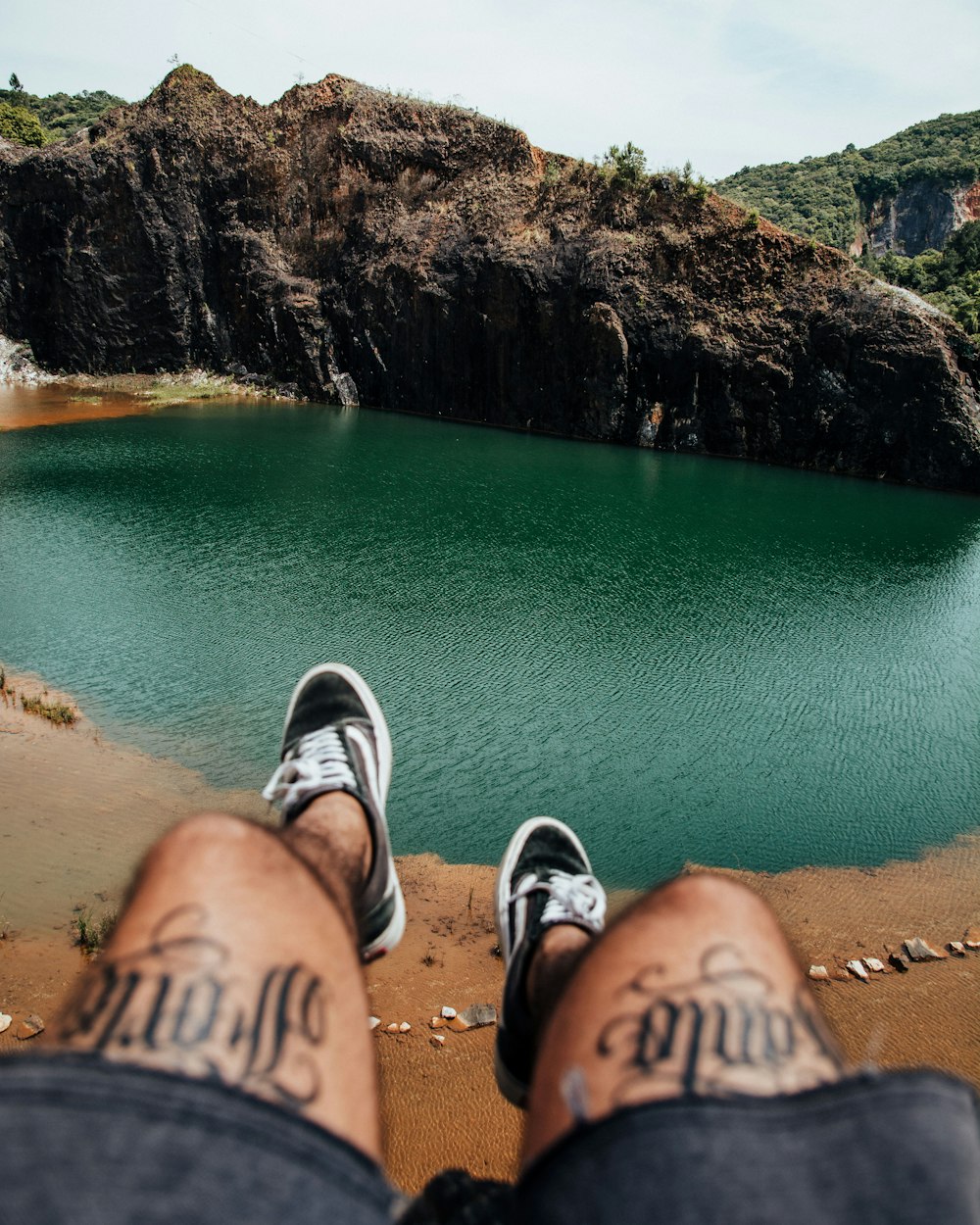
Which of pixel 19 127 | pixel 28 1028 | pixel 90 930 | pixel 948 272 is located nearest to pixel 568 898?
pixel 28 1028

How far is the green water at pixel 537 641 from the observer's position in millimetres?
6809

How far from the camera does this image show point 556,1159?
96 centimetres

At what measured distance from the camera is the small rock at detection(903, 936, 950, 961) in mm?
4652

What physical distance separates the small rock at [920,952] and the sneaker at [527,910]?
10.2 feet

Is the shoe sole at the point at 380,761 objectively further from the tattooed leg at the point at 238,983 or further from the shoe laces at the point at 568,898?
the tattooed leg at the point at 238,983

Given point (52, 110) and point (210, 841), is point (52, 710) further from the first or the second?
point (52, 110)

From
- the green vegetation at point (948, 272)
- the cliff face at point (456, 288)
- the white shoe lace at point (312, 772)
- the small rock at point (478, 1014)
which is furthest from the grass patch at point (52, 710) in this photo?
the green vegetation at point (948, 272)

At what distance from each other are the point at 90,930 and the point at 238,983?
400cm

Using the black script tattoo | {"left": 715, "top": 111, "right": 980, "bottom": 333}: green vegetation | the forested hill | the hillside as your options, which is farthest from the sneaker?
the forested hill

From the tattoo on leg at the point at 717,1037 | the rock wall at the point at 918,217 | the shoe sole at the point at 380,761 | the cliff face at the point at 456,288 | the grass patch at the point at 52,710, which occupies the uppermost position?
the rock wall at the point at 918,217

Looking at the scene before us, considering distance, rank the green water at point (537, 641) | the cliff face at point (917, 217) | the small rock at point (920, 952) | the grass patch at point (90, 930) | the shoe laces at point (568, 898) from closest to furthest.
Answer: the shoe laces at point (568, 898) → the grass patch at point (90, 930) → the small rock at point (920, 952) → the green water at point (537, 641) → the cliff face at point (917, 217)

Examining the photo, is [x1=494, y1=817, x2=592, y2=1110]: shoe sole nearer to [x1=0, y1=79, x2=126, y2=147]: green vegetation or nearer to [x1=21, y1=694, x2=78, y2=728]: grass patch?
[x1=21, y1=694, x2=78, y2=728]: grass patch

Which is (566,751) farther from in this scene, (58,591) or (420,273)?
(420,273)

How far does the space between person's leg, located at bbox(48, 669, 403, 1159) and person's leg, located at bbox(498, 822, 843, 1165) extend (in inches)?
11.1
